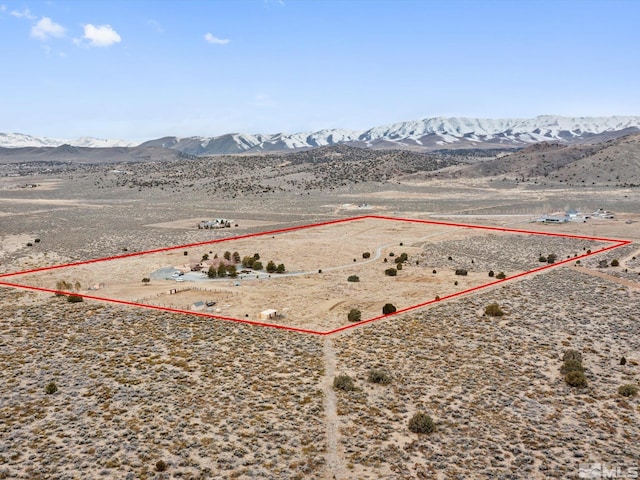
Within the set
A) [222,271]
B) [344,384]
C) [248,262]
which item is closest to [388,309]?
[344,384]

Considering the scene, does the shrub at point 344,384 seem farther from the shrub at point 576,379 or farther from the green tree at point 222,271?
the green tree at point 222,271

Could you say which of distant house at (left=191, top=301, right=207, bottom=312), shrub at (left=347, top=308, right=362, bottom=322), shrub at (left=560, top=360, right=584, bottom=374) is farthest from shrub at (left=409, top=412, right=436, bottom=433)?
distant house at (left=191, top=301, right=207, bottom=312)

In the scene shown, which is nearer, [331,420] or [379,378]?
[331,420]

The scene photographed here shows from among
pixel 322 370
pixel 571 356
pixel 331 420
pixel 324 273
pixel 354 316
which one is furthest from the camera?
pixel 324 273

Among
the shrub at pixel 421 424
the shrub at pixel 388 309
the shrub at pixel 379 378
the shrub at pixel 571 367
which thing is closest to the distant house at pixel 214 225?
the shrub at pixel 388 309

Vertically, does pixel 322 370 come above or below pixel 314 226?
below

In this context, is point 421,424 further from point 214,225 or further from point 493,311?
point 214,225
